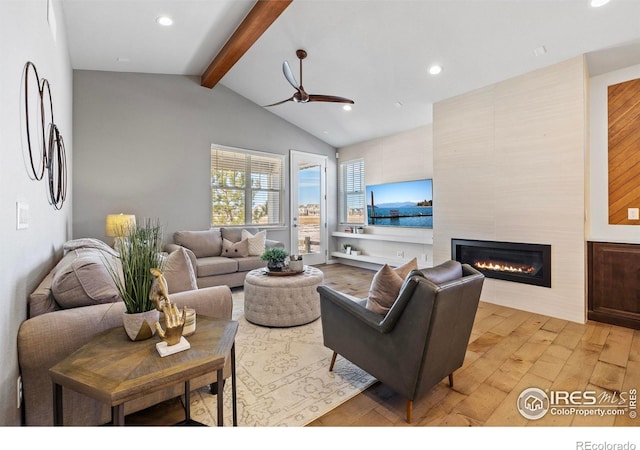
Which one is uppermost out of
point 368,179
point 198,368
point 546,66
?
point 546,66

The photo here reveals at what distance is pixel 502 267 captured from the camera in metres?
3.67

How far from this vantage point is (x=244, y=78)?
4680mm

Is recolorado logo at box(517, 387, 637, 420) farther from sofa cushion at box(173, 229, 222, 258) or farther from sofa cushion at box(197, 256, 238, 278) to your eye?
sofa cushion at box(173, 229, 222, 258)

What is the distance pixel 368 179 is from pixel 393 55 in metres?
2.83

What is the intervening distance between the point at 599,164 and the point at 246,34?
4330 millimetres

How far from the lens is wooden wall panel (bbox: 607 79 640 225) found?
3.06 metres

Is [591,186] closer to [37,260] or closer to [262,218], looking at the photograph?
[262,218]

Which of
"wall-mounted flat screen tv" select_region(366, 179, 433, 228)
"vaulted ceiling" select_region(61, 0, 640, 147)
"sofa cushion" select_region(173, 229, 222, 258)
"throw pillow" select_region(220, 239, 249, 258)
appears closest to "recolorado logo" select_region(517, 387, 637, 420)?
"vaulted ceiling" select_region(61, 0, 640, 147)

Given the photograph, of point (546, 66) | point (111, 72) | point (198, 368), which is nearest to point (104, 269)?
point (198, 368)

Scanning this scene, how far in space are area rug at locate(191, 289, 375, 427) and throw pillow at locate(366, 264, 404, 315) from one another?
61cm

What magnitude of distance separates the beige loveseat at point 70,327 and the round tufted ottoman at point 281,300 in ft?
3.67

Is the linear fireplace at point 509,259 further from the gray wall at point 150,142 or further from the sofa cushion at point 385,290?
the gray wall at point 150,142

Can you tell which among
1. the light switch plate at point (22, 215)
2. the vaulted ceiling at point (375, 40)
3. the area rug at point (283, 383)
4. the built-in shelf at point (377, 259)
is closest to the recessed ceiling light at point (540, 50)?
the vaulted ceiling at point (375, 40)

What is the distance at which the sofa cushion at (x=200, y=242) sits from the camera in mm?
4441
